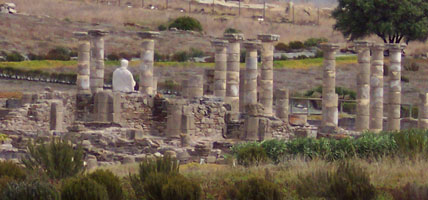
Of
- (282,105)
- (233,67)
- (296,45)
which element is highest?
(296,45)

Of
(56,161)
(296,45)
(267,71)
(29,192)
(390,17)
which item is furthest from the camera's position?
(296,45)

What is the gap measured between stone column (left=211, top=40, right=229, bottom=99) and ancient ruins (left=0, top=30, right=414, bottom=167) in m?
0.04

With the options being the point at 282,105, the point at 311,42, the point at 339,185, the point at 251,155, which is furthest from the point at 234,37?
the point at 311,42

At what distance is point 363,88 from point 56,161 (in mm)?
23433

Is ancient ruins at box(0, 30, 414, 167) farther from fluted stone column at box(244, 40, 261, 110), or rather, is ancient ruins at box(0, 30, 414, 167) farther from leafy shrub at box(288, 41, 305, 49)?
leafy shrub at box(288, 41, 305, 49)

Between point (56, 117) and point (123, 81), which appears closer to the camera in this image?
point (56, 117)

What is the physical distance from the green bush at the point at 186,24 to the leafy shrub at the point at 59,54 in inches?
504

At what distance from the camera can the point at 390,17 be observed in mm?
70312

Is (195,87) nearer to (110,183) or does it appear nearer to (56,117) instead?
(56,117)

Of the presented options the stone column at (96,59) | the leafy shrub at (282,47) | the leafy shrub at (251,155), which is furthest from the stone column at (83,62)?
the leafy shrub at (282,47)

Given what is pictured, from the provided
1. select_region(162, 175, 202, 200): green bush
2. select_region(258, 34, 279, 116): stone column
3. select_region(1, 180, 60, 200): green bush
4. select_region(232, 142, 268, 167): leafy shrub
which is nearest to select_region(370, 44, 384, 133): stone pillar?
select_region(258, 34, 279, 116): stone column

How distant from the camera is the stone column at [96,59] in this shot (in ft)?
154

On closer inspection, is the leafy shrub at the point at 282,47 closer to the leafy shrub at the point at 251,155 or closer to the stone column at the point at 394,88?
the stone column at the point at 394,88

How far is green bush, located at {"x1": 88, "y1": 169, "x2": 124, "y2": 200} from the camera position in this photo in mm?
22880
